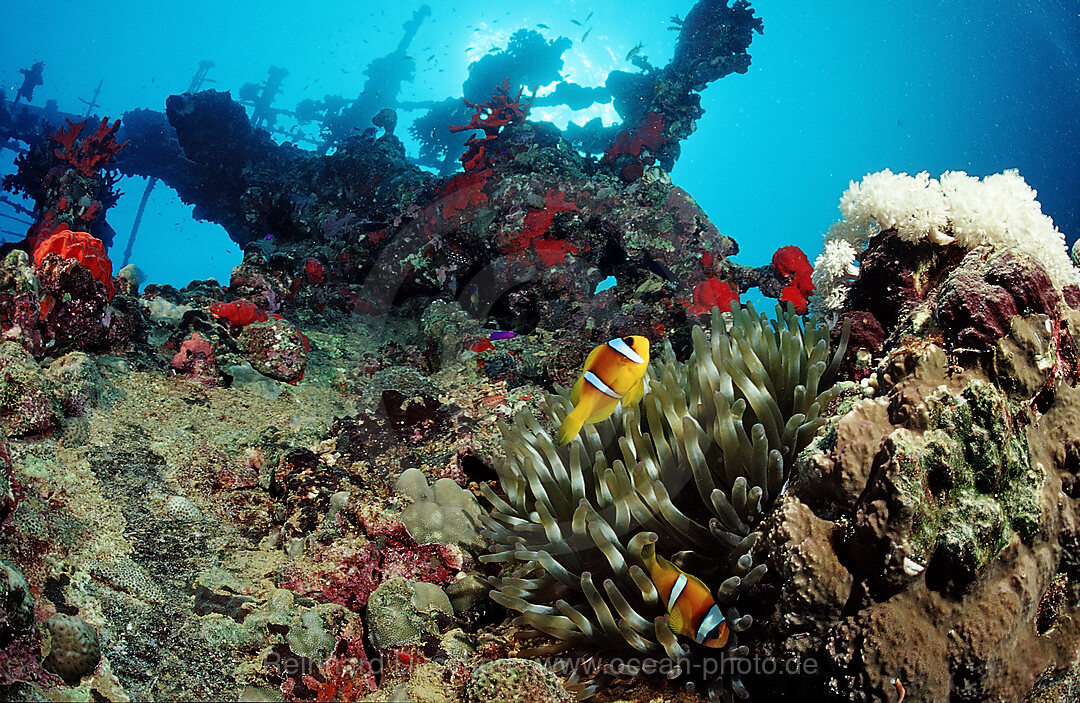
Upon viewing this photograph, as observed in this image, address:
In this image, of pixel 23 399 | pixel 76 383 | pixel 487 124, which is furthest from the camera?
pixel 487 124

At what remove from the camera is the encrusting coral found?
6.41 feet

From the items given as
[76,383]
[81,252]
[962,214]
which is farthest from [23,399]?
[962,214]

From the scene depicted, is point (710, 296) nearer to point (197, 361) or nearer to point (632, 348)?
point (632, 348)

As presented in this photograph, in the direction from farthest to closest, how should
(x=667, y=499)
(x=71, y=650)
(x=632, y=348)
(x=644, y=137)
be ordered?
(x=644, y=137)
(x=667, y=499)
(x=632, y=348)
(x=71, y=650)

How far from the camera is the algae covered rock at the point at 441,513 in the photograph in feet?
9.45

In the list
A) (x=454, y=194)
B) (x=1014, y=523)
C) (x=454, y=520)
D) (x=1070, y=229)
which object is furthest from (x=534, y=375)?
(x=1070, y=229)

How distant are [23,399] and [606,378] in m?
3.39

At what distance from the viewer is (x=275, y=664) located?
1926mm

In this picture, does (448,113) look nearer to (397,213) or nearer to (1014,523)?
(397,213)

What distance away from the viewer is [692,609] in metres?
1.76

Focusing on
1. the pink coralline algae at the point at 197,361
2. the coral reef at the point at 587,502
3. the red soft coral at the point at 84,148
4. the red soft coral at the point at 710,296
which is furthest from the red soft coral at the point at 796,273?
the red soft coral at the point at 84,148

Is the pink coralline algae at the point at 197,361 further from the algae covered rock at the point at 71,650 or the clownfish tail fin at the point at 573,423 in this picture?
the clownfish tail fin at the point at 573,423

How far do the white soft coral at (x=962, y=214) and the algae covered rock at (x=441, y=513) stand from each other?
2.63 meters

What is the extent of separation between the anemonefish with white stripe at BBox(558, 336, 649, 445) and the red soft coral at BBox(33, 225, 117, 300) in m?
4.78
